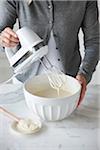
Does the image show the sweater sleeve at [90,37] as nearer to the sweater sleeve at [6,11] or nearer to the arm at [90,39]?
the arm at [90,39]

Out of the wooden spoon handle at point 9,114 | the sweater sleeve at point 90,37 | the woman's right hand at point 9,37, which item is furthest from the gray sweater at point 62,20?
the wooden spoon handle at point 9,114

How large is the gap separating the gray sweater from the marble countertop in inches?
7.0

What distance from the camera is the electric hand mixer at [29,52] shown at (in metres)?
0.75

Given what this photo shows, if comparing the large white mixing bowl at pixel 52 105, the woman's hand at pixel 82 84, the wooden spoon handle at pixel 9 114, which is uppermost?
the large white mixing bowl at pixel 52 105

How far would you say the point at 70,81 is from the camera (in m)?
0.84

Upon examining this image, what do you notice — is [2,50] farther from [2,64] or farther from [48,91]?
[2,64]

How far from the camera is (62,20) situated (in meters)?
0.97

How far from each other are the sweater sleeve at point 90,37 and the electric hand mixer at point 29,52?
14 centimetres

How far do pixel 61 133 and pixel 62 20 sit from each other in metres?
Result: 0.39

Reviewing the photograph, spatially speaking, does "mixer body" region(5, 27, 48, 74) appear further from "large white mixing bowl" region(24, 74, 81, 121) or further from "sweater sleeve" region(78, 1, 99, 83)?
"sweater sleeve" region(78, 1, 99, 83)

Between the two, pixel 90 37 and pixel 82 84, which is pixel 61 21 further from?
pixel 82 84

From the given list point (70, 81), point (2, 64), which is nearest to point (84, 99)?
point (70, 81)

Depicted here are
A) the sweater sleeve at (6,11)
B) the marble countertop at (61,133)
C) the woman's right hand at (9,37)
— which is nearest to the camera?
the marble countertop at (61,133)

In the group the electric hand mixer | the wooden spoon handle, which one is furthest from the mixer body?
the wooden spoon handle
